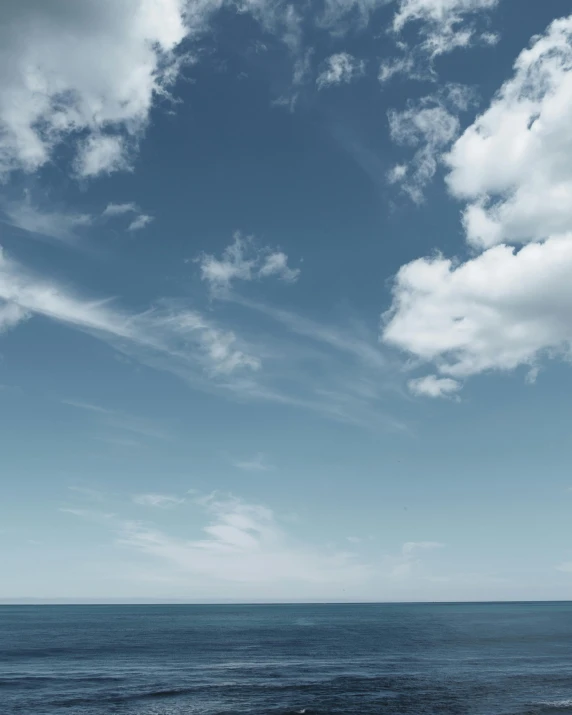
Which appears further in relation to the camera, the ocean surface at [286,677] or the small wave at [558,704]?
the ocean surface at [286,677]

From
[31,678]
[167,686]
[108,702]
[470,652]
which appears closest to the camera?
[108,702]

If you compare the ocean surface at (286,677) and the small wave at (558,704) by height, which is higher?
the small wave at (558,704)

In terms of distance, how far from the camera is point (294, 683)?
74000mm

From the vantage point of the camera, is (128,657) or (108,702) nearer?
(108,702)

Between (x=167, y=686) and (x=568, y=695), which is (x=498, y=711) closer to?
(x=568, y=695)

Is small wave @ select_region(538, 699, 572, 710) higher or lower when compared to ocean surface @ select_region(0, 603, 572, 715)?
higher

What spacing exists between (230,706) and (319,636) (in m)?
99.5

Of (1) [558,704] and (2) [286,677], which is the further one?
(2) [286,677]

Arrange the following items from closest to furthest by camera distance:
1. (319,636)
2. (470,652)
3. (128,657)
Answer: (128,657) < (470,652) < (319,636)

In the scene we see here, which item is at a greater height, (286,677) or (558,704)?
(558,704)

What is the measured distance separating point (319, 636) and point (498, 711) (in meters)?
102

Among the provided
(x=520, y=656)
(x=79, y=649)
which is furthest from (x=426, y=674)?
(x=79, y=649)

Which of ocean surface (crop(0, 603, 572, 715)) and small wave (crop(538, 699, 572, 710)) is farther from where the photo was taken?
ocean surface (crop(0, 603, 572, 715))

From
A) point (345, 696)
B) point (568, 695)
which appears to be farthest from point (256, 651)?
point (568, 695)
